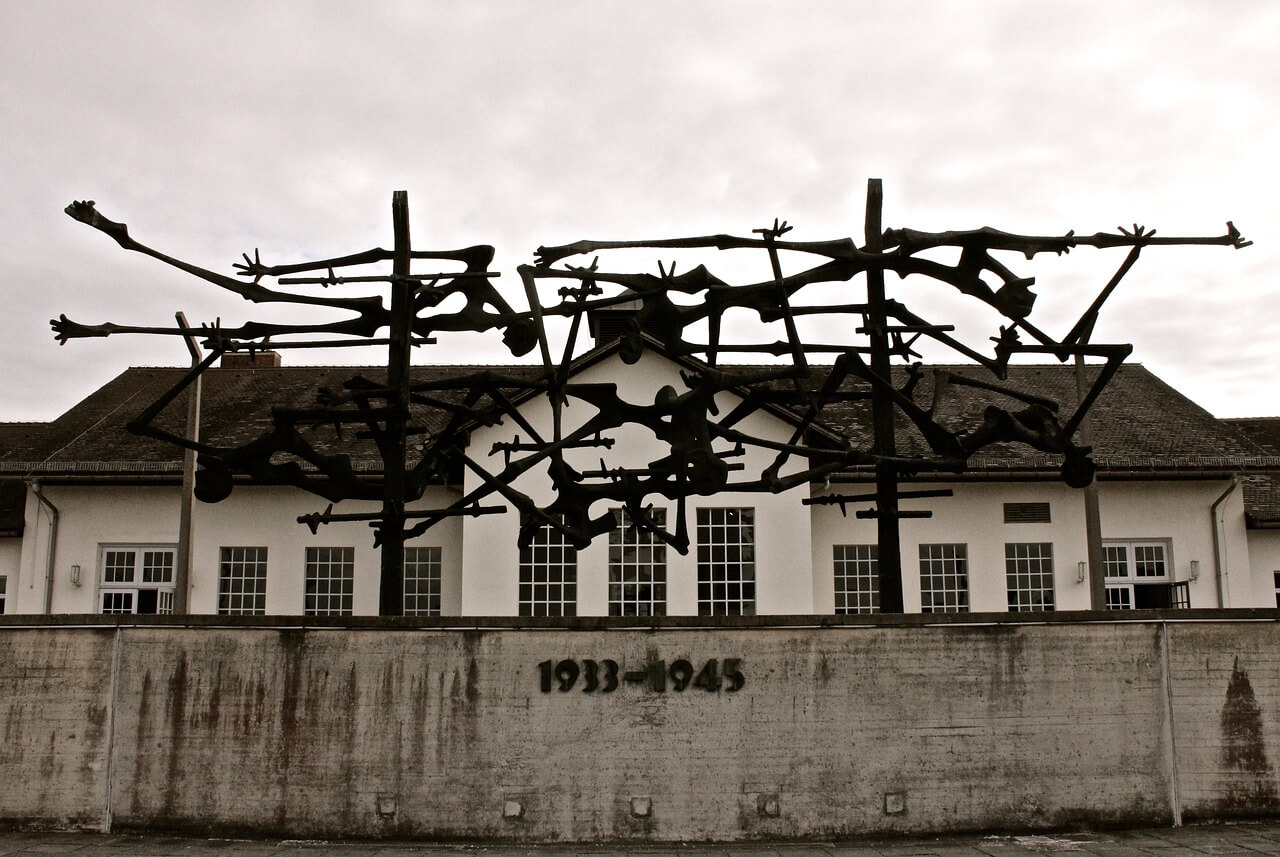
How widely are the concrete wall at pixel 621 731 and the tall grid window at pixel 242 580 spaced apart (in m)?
11.1

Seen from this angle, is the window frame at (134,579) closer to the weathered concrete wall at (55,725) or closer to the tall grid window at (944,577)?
the weathered concrete wall at (55,725)

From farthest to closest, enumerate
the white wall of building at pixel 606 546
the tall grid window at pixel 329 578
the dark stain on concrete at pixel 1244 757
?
the tall grid window at pixel 329 578 → the white wall of building at pixel 606 546 → the dark stain on concrete at pixel 1244 757

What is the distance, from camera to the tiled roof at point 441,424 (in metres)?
21.4

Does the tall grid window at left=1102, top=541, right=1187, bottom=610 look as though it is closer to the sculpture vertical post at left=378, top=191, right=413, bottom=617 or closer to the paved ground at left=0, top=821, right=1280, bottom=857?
the paved ground at left=0, top=821, right=1280, bottom=857

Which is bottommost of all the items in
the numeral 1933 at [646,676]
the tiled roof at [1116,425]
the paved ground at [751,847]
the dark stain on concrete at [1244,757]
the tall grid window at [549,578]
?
the paved ground at [751,847]

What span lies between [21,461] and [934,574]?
60.0ft

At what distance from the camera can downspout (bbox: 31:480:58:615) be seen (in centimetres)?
2159

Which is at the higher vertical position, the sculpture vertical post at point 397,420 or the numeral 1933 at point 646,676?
the sculpture vertical post at point 397,420

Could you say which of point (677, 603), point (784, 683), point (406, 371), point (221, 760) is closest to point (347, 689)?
point (221, 760)

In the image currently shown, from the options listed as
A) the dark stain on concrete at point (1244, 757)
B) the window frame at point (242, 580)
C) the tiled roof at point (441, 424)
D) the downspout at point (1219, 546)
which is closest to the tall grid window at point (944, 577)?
the tiled roof at point (441, 424)

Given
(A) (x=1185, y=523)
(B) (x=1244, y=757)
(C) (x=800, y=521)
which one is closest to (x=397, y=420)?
(B) (x=1244, y=757)

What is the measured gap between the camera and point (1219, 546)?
70.9ft

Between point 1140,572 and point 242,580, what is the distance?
17723mm

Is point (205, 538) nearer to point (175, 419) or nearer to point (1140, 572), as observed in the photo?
point (175, 419)
